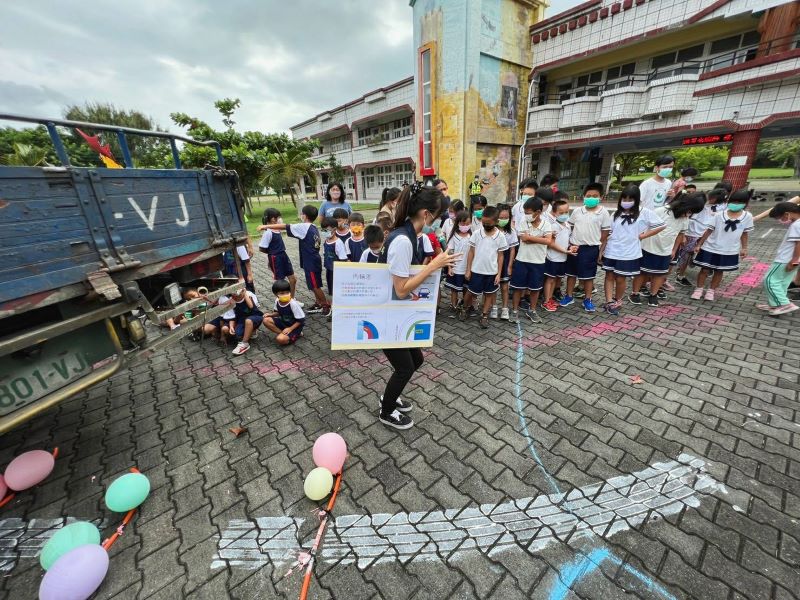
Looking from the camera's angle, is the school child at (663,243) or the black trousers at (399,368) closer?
the black trousers at (399,368)

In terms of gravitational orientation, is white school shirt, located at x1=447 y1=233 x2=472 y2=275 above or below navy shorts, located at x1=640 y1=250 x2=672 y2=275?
above

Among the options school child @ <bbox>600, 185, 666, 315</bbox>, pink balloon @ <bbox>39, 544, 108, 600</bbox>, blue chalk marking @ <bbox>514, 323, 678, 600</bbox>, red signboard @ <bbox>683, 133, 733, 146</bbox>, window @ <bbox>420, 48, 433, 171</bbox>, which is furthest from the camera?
window @ <bbox>420, 48, 433, 171</bbox>

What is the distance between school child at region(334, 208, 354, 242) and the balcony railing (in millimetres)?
14750

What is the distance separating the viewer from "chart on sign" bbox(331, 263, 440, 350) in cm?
255

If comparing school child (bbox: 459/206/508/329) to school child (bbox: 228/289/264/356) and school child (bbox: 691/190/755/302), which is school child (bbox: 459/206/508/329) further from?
school child (bbox: 691/190/755/302)

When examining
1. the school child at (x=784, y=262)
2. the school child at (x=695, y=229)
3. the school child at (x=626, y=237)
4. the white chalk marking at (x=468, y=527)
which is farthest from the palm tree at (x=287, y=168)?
the white chalk marking at (x=468, y=527)

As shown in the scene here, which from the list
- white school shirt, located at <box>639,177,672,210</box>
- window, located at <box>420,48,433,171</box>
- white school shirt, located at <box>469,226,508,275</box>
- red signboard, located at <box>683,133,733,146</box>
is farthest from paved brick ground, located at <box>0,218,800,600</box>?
window, located at <box>420,48,433,171</box>

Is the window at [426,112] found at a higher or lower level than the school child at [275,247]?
higher

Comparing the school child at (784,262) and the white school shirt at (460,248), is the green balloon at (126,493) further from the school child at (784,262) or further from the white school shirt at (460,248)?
the school child at (784,262)

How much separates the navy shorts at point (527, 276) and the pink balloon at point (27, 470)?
5.48 m

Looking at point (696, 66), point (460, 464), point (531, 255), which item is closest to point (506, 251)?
point (531, 255)

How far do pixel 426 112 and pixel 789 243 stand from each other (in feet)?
47.0

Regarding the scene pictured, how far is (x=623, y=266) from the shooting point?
5105mm

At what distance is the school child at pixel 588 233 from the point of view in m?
5.02
